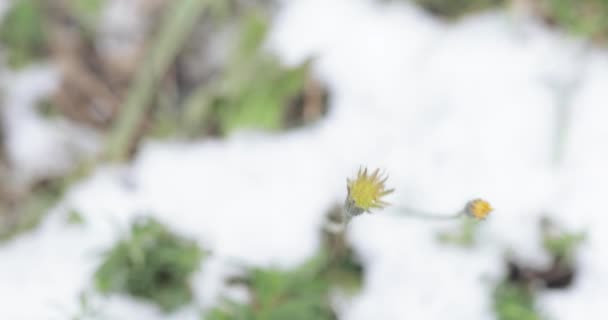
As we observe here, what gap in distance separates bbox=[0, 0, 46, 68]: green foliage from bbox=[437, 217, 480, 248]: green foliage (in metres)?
1.08

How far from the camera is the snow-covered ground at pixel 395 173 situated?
1.34 metres

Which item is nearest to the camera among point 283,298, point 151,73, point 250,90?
point 283,298

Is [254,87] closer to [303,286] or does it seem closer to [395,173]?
[395,173]

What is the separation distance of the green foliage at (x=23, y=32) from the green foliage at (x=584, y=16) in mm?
1187

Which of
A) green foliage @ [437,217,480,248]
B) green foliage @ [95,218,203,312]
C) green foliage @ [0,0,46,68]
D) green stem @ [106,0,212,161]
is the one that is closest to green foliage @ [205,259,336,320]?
green foliage @ [95,218,203,312]

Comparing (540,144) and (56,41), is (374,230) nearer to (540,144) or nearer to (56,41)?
(540,144)

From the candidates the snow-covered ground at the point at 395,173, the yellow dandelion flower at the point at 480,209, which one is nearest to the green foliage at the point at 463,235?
the snow-covered ground at the point at 395,173

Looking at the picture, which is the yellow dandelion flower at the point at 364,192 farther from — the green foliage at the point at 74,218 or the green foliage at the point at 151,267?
the green foliage at the point at 74,218

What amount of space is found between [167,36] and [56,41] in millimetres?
315

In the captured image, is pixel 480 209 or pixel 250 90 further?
pixel 250 90

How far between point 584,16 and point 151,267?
40.2 inches

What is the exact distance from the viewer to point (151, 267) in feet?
4.34

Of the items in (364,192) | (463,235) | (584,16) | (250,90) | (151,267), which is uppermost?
(584,16)

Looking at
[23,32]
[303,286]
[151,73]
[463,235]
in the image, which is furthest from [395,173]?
[23,32]
